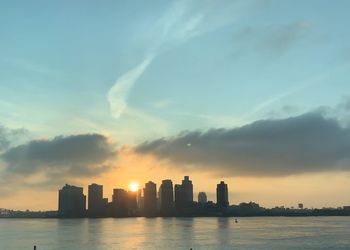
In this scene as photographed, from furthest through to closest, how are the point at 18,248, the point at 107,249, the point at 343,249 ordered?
the point at 18,248 → the point at 107,249 → the point at 343,249

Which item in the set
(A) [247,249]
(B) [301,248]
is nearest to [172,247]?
(A) [247,249]

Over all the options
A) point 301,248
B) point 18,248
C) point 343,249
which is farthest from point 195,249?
point 18,248

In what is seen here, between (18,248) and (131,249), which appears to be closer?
(131,249)

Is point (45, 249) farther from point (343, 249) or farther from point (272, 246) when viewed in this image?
point (343, 249)

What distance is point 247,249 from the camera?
149m

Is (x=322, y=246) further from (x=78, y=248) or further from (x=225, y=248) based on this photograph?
(x=78, y=248)

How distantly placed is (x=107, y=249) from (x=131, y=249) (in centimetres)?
732

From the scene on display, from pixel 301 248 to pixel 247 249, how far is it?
17.2m

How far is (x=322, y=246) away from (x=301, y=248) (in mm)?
9410

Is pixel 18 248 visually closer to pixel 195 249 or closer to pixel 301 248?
pixel 195 249

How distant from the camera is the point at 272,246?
525 ft

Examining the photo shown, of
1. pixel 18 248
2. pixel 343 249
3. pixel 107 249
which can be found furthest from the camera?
pixel 18 248

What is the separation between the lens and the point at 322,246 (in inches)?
6220

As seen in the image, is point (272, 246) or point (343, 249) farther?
point (272, 246)
